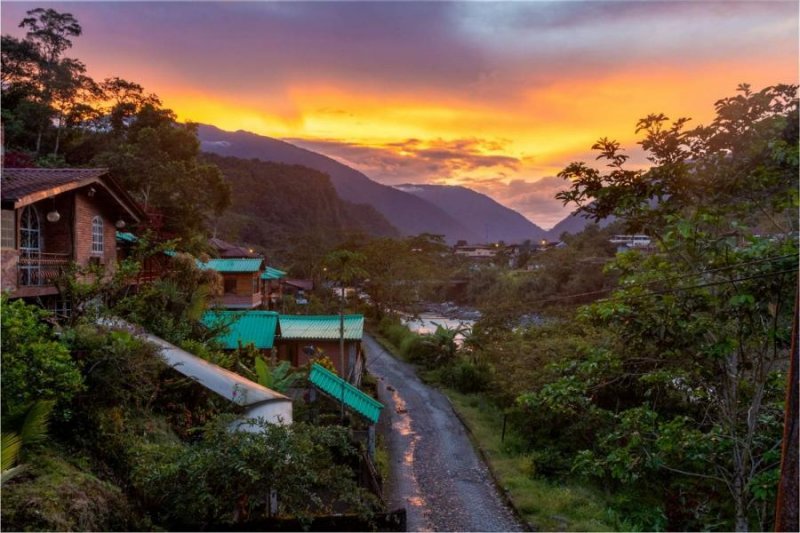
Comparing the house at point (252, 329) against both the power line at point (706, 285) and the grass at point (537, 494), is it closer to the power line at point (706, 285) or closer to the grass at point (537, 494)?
the grass at point (537, 494)

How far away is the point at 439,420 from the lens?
21.5 meters

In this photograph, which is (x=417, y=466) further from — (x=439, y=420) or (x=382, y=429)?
(x=439, y=420)

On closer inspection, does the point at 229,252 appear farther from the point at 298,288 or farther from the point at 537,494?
the point at 537,494

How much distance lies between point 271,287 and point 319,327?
705 inches

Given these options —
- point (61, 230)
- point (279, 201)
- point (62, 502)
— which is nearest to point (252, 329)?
point (61, 230)

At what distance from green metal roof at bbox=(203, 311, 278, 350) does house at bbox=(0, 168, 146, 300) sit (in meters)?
4.57

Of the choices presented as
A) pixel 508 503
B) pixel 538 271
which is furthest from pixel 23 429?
pixel 538 271

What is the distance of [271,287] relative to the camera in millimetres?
38344

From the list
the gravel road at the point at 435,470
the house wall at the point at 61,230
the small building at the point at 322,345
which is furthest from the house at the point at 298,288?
the house wall at the point at 61,230

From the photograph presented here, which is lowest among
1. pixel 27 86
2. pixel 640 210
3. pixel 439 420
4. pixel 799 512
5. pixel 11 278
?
pixel 439 420

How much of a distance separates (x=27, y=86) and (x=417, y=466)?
3346cm

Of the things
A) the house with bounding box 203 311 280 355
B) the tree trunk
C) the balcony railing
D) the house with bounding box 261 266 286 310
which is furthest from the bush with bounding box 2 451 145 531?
the house with bounding box 261 266 286 310

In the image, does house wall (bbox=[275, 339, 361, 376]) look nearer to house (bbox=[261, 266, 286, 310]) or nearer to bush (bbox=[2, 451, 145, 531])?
house (bbox=[261, 266, 286, 310])

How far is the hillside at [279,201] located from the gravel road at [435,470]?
54.1 metres
